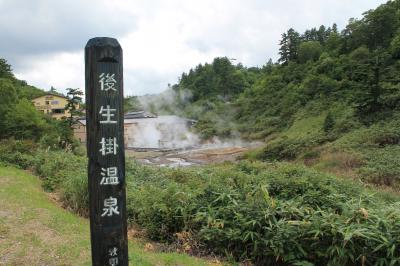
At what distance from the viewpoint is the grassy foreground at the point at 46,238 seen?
4939mm

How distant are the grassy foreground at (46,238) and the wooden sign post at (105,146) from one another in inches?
72.0

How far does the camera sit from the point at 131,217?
7023mm

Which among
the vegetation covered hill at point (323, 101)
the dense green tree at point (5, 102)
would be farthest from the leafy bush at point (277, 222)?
the dense green tree at point (5, 102)

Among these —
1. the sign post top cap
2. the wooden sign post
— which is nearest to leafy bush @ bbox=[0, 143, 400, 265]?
the wooden sign post

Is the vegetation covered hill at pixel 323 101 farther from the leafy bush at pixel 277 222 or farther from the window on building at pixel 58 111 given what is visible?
the window on building at pixel 58 111

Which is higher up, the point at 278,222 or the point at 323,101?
the point at 323,101

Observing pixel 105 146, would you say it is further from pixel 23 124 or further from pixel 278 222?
pixel 23 124

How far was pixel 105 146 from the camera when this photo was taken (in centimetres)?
302

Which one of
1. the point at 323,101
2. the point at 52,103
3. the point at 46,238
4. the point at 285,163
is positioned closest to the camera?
the point at 46,238

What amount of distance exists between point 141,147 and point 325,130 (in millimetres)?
22531

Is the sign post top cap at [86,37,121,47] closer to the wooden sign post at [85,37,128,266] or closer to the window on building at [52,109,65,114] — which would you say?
the wooden sign post at [85,37,128,266]

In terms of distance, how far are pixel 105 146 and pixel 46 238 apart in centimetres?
364

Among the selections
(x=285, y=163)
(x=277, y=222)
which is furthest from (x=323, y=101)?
(x=277, y=222)

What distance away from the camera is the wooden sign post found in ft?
9.77
